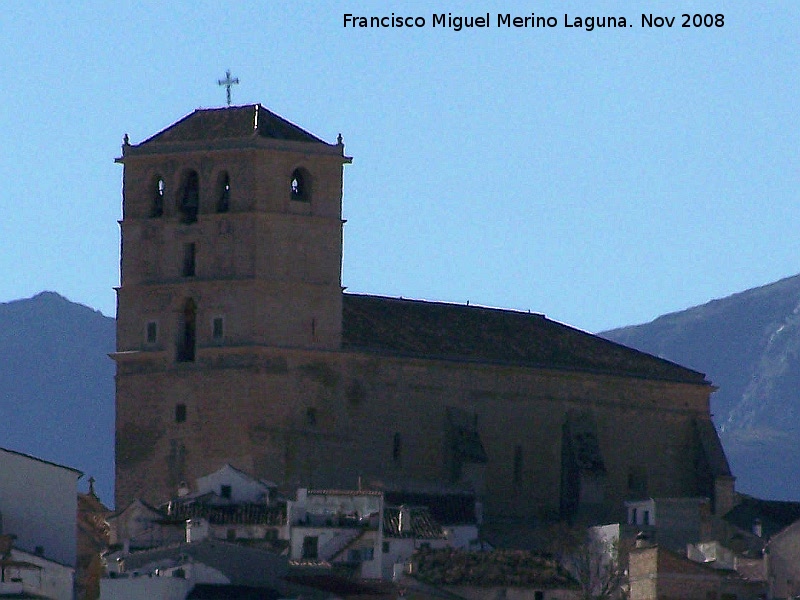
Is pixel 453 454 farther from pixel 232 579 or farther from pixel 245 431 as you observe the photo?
pixel 232 579

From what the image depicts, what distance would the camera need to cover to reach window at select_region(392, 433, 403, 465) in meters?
94.6

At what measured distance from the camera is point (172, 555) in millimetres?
72938

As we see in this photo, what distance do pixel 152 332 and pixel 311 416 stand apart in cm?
488

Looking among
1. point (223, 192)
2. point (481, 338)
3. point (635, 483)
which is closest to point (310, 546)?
point (223, 192)

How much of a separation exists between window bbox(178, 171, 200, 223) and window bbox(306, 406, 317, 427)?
596cm

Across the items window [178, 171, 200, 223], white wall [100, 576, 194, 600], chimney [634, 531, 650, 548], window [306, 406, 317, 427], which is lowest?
white wall [100, 576, 194, 600]

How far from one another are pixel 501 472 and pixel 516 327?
18.2 ft

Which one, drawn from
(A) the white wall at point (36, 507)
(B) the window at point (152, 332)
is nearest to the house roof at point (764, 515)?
(B) the window at point (152, 332)

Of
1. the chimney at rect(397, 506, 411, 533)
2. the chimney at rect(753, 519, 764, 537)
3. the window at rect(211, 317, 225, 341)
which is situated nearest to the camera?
the chimney at rect(397, 506, 411, 533)

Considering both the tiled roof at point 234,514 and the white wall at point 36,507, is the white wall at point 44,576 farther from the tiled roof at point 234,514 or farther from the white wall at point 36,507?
the tiled roof at point 234,514

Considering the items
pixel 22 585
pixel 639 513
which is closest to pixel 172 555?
pixel 22 585

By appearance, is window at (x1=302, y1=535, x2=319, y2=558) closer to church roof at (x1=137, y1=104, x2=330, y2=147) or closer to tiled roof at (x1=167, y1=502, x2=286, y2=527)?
tiled roof at (x1=167, y1=502, x2=286, y2=527)

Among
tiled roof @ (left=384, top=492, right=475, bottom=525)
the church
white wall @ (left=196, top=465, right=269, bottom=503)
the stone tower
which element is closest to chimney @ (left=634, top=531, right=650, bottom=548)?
tiled roof @ (left=384, top=492, right=475, bottom=525)

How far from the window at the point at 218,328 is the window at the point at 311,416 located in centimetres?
294
